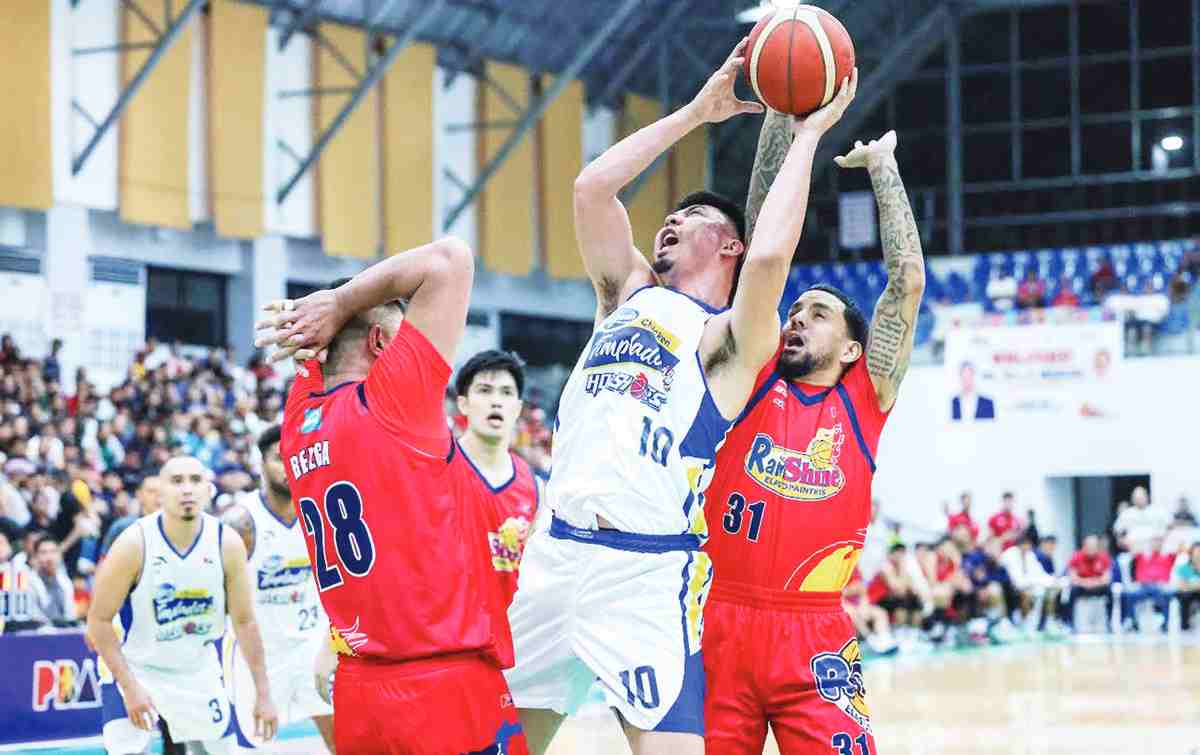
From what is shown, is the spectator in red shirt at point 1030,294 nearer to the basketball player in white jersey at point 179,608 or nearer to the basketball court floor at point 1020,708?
the basketball court floor at point 1020,708

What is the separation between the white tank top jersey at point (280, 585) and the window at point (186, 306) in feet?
51.0

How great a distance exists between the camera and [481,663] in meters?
4.52

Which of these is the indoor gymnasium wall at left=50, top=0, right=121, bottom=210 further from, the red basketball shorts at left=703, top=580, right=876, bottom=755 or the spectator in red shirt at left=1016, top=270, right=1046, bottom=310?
the red basketball shorts at left=703, top=580, right=876, bottom=755

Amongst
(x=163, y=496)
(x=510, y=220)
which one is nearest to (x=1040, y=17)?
(x=510, y=220)

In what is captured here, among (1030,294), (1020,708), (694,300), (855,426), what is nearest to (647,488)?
(694,300)

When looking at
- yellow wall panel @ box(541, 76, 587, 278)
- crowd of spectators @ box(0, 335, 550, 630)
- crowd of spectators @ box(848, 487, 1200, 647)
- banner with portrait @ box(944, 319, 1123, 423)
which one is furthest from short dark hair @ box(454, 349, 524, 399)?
yellow wall panel @ box(541, 76, 587, 278)

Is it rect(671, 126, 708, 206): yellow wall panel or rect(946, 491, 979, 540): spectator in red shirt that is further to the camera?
rect(671, 126, 708, 206): yellow wall panel

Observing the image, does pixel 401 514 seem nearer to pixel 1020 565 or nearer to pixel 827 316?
pixel 827 316

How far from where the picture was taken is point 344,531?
14.6 ft

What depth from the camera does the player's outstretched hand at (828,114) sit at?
16.9ft

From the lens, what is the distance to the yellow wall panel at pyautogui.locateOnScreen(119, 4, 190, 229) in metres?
23.6

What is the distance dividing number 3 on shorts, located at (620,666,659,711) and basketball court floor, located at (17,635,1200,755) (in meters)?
6.29

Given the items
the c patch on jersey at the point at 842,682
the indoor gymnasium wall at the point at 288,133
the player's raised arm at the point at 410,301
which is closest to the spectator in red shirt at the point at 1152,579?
the indoor gymnasium wall at the point at 288,133

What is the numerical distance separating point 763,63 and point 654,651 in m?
1.80
